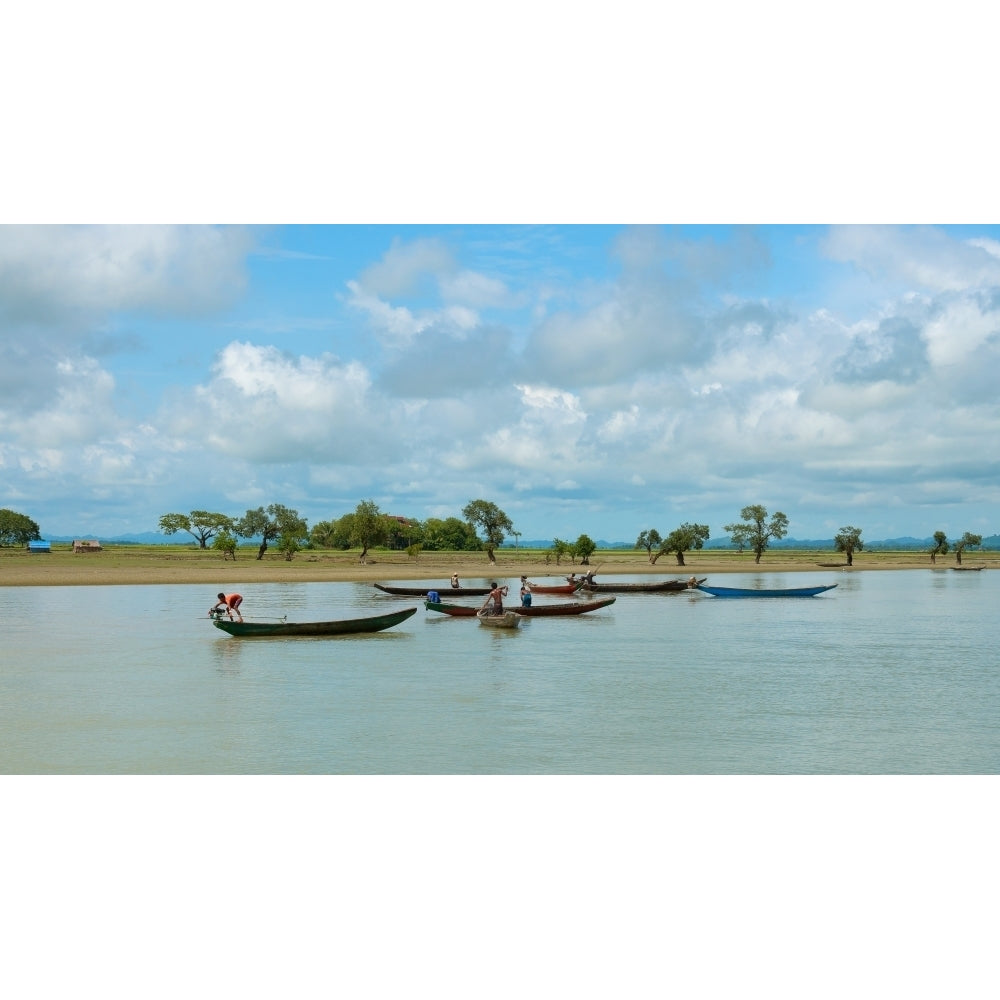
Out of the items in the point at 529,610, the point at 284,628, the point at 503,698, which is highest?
the point at 529,610

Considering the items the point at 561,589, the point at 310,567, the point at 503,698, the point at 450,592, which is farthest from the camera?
the point at 310,567

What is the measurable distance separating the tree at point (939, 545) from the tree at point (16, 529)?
226 ft

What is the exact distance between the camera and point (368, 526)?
6606 centimetres

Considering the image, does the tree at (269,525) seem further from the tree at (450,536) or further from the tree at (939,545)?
the tree at (939,545)

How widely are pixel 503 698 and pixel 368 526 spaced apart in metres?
51.2

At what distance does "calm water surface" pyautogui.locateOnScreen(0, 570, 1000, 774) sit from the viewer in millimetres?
11914

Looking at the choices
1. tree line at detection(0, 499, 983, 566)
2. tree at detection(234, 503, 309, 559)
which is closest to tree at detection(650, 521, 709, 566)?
tree line at detection(0, 499, 983, 566)

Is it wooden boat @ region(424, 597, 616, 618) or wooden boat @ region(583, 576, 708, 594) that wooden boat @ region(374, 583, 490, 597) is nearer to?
wooden boat @ region(424, 597, 616, 618)

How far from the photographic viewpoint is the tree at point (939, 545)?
273ft

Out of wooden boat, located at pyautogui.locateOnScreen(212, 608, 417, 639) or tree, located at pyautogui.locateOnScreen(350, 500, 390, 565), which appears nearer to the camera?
wooden boat, located at pyautogui.locateOnScreen(212, 608, 417, 639)

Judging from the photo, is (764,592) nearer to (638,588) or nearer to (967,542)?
(638,588)

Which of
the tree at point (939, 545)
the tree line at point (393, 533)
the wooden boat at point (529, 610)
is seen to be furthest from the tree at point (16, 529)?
the tree at point (939, 545)

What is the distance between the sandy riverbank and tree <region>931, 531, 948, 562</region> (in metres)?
2.56

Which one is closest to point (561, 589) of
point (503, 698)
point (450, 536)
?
point (503, 698)
